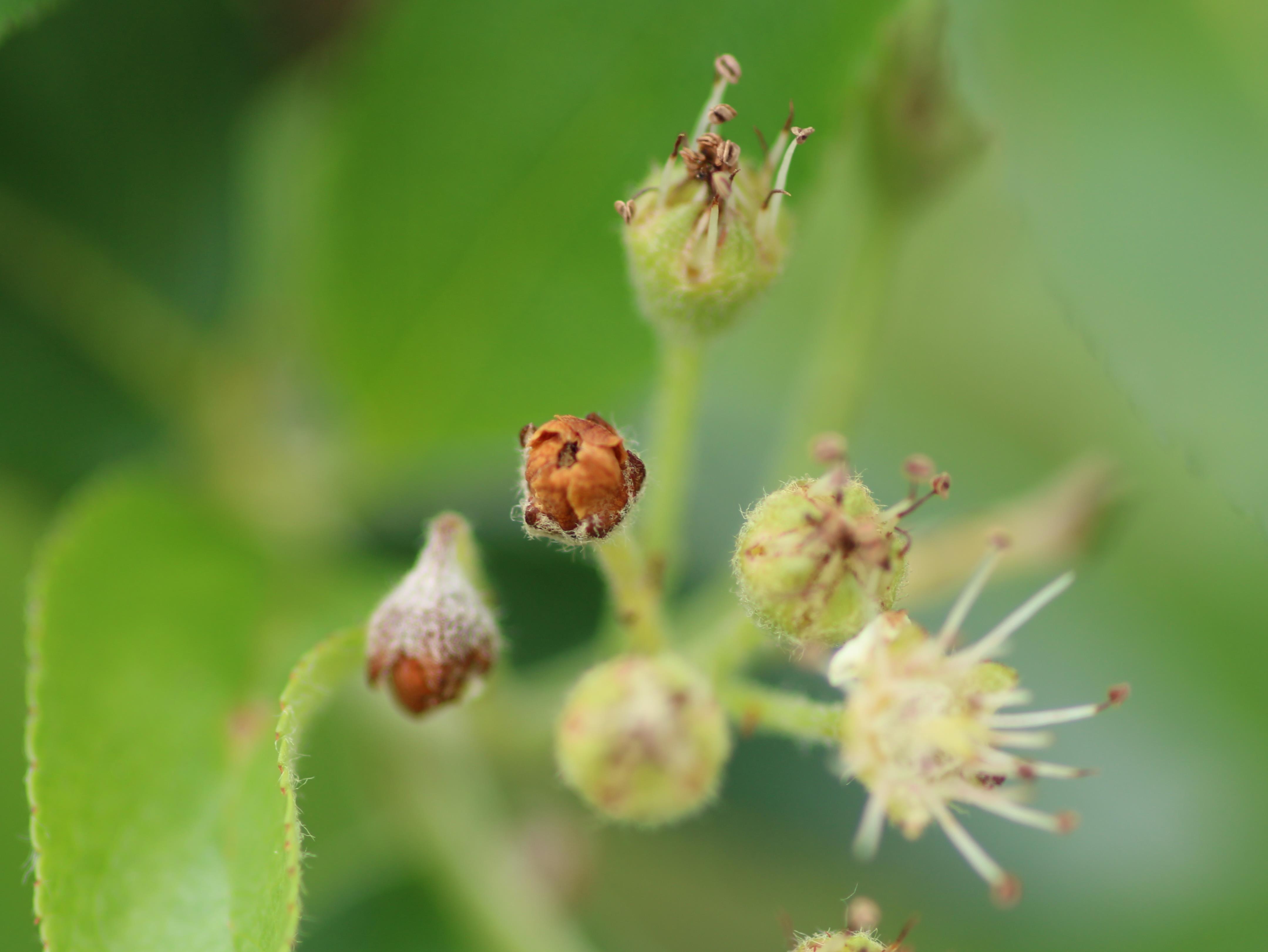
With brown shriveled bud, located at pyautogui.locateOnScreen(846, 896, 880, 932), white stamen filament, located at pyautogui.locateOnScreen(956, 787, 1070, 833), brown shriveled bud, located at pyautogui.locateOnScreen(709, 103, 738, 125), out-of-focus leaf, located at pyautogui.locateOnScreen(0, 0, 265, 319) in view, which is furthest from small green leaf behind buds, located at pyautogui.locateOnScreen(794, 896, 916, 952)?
out-of-focus leaf, located at pyautogui.locateOnScreen(0, 0, 265, 319)

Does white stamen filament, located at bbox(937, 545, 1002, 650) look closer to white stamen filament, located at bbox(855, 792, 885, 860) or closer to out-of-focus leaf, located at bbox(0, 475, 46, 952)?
white stamen filament, located at bbox(855, 792, 885, 860)

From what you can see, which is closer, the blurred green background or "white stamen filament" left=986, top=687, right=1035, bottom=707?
"white stamen filament" left=986, top=687, right=1035, bottom=707

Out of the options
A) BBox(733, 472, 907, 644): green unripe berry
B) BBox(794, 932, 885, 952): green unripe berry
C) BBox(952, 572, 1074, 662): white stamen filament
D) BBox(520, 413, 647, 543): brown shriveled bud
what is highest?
BBox(520, 413, 647, 543): brown shriveled bud

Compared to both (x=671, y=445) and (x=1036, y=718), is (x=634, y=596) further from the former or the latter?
(x=1036, y=718)

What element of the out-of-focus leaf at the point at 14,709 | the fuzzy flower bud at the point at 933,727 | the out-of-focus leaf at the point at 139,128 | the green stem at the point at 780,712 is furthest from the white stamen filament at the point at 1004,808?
the out-of-focus leaf at the point at 139,128

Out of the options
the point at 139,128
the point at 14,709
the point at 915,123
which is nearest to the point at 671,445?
the point at 915,123
